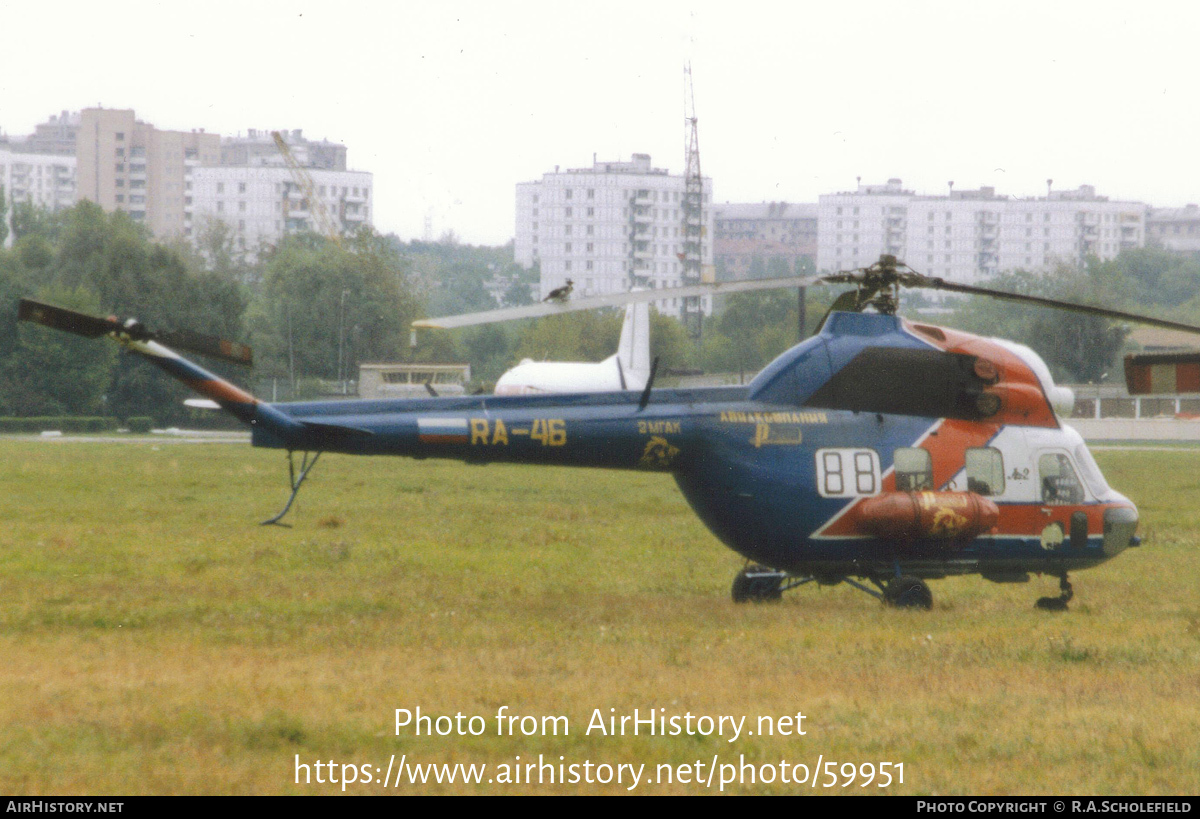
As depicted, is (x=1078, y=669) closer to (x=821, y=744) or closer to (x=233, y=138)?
(x=821, y=744)

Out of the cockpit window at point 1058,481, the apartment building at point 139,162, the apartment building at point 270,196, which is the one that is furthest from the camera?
the apartment building at point 139,162

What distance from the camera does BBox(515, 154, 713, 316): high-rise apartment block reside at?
163625mm

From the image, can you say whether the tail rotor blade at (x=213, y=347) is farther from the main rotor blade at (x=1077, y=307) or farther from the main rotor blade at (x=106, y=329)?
the main rotor blade at (x=1077, y=307)

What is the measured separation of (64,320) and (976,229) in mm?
154375

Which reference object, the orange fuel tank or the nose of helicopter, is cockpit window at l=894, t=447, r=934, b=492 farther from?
the nose of helicopter

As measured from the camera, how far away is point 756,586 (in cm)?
1605

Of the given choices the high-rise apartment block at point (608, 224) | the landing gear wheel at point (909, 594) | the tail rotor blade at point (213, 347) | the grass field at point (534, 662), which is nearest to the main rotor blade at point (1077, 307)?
the grass field at point (534, 662)

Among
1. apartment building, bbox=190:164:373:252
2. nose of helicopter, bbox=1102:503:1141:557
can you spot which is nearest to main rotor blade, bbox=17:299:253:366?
nose of helicopter, bbox=1102:503:1141:557

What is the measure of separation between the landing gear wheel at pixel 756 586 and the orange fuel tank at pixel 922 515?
1.65 metres

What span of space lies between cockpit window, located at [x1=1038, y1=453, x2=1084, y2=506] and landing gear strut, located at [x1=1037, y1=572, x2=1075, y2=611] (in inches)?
39.3

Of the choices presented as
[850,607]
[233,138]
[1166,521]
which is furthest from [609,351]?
[233,138]

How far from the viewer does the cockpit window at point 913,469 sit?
49.6 ft

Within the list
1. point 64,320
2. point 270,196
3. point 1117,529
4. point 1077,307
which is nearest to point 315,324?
point 1117,529

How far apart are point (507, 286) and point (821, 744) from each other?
161 meters
